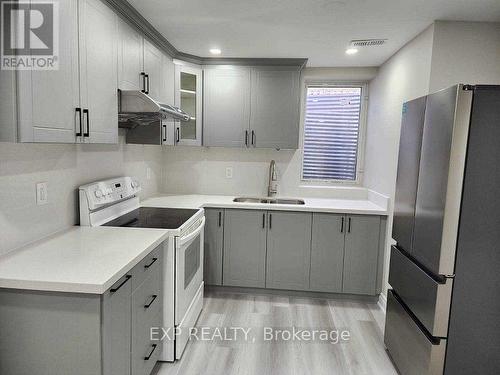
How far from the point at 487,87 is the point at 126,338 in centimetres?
210

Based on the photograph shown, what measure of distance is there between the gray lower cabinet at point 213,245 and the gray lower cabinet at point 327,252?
917mm

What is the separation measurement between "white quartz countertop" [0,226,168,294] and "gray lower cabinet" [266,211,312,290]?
4.61ft

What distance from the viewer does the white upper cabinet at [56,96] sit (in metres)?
1.30

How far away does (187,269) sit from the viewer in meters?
2.43

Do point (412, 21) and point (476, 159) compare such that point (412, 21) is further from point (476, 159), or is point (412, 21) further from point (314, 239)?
point (314, 239)

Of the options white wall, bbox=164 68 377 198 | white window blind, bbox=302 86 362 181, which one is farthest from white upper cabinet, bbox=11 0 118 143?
white window blind, bbox=302 86 362 181

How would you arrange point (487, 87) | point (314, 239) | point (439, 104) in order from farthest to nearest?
1. point (314, 239)
2. point (439, 104)
3. point (487, 87)

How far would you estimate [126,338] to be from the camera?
157 centimetres

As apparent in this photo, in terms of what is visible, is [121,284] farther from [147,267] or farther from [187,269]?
[187,269]

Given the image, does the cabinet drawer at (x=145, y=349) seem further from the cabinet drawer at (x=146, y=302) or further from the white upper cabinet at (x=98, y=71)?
the white upper cabinet at (x=98, y=71)

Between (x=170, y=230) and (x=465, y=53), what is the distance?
2.40m

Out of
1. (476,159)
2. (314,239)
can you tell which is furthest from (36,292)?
(314,239)

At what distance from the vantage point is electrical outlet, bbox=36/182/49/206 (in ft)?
5.90
